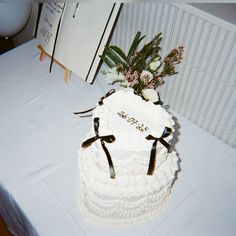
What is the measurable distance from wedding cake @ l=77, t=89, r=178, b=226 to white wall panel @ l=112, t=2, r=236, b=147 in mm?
422

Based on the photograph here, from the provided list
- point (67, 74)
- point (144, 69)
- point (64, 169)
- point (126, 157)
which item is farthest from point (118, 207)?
point (67, 74)

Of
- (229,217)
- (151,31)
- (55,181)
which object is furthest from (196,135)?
(55,181)

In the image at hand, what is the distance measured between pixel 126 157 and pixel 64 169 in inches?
19.9

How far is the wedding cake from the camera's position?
885 millimetres

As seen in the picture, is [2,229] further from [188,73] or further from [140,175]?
[188,73]

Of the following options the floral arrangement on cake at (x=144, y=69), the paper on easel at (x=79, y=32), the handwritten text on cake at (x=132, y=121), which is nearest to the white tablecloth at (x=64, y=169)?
the paper on easel at (x=79, y=32)

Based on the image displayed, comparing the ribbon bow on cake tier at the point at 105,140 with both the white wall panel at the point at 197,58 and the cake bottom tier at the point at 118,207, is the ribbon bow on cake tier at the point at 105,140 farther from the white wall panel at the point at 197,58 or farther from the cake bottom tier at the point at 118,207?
the white wall panel at the point at 197,58

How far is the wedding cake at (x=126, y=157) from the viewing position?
2.90ft

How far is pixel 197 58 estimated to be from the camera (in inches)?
51.4

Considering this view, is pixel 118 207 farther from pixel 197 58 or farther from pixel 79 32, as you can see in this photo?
pixel 79 32

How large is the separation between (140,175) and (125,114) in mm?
205

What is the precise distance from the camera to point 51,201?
4.00ft

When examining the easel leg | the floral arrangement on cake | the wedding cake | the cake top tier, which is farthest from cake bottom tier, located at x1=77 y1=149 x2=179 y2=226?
the easel leg

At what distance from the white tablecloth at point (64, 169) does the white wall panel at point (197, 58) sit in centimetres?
9
